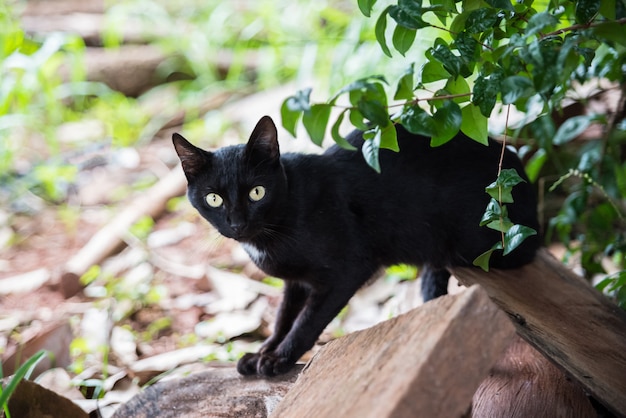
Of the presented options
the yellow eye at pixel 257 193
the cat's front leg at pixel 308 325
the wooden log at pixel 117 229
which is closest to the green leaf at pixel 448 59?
the yellow eye at pixel 257 193

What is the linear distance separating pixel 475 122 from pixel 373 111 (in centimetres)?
30

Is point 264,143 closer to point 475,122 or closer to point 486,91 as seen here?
point 475,122

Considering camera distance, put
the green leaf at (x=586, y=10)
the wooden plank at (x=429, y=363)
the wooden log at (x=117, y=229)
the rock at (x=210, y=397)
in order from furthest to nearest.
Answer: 1. the wooden log at (x=117, y=229)
2. the rock at (x=210, y=397)
3. the green leaf at (x=586, y=10)
4. the wooden plank at (x=429, y=363)

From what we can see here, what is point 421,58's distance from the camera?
9.99 ft

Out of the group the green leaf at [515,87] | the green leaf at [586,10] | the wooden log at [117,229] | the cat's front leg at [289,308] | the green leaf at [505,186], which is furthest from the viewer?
the wooden log at [117,229]

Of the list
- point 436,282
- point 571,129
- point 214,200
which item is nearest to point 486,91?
point 214,200

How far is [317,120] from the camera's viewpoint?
1.66m

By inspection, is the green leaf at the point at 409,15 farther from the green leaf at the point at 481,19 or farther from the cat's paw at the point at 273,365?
the cat's paw at the point at 273,365

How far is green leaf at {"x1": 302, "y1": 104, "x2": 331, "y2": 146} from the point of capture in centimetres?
166

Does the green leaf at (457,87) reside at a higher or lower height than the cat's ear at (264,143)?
higher

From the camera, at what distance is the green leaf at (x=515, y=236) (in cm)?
155

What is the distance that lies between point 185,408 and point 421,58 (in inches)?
70.1

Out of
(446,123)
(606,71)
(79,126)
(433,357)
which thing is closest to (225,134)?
(79,126)

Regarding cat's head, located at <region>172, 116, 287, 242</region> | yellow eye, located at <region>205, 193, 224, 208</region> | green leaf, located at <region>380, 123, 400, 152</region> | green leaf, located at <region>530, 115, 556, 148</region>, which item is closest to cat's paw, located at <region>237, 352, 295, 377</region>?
cat's head, located at <region>172, 116, 287, 242</region>
